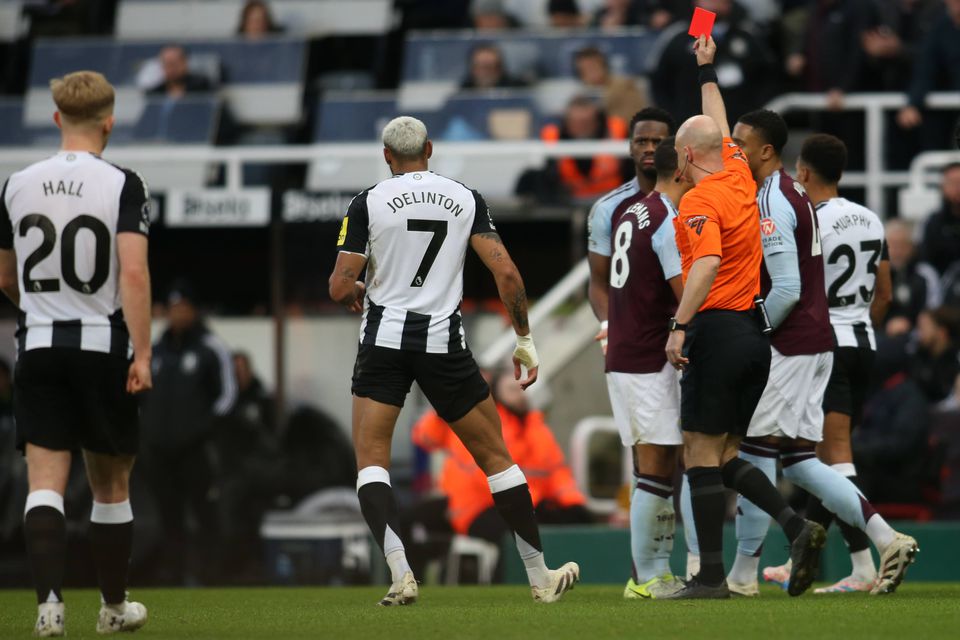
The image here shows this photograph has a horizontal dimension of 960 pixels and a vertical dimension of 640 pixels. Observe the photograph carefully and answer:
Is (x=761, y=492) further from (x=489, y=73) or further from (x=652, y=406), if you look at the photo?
(x=489, y=73)

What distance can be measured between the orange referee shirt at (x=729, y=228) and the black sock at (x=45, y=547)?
2890 mm

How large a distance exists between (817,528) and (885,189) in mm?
7406

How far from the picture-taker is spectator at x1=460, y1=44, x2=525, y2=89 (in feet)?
A: 48.3

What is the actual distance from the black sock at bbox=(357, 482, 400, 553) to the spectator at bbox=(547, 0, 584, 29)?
9291 mm

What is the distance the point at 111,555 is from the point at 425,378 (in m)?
1.63

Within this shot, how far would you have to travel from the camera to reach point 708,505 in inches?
295

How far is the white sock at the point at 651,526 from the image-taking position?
26.3 feet

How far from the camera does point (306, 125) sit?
16.2 metres

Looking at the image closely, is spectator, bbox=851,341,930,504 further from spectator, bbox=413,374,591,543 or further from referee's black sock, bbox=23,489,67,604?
referee's black sock, bbox=23,489,67,604

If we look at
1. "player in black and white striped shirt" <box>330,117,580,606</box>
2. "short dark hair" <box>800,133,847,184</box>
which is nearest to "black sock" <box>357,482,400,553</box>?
"player in black and white striped shirt" <box>330,117,580,606</box>

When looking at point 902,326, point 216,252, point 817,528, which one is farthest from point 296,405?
point 817,528

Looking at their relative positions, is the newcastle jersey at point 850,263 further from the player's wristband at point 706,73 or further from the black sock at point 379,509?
the black sock at point 379,509

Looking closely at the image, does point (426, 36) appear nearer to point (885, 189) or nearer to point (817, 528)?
point (885, 189)

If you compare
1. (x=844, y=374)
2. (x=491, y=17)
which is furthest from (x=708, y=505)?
(x=491, y=17)
